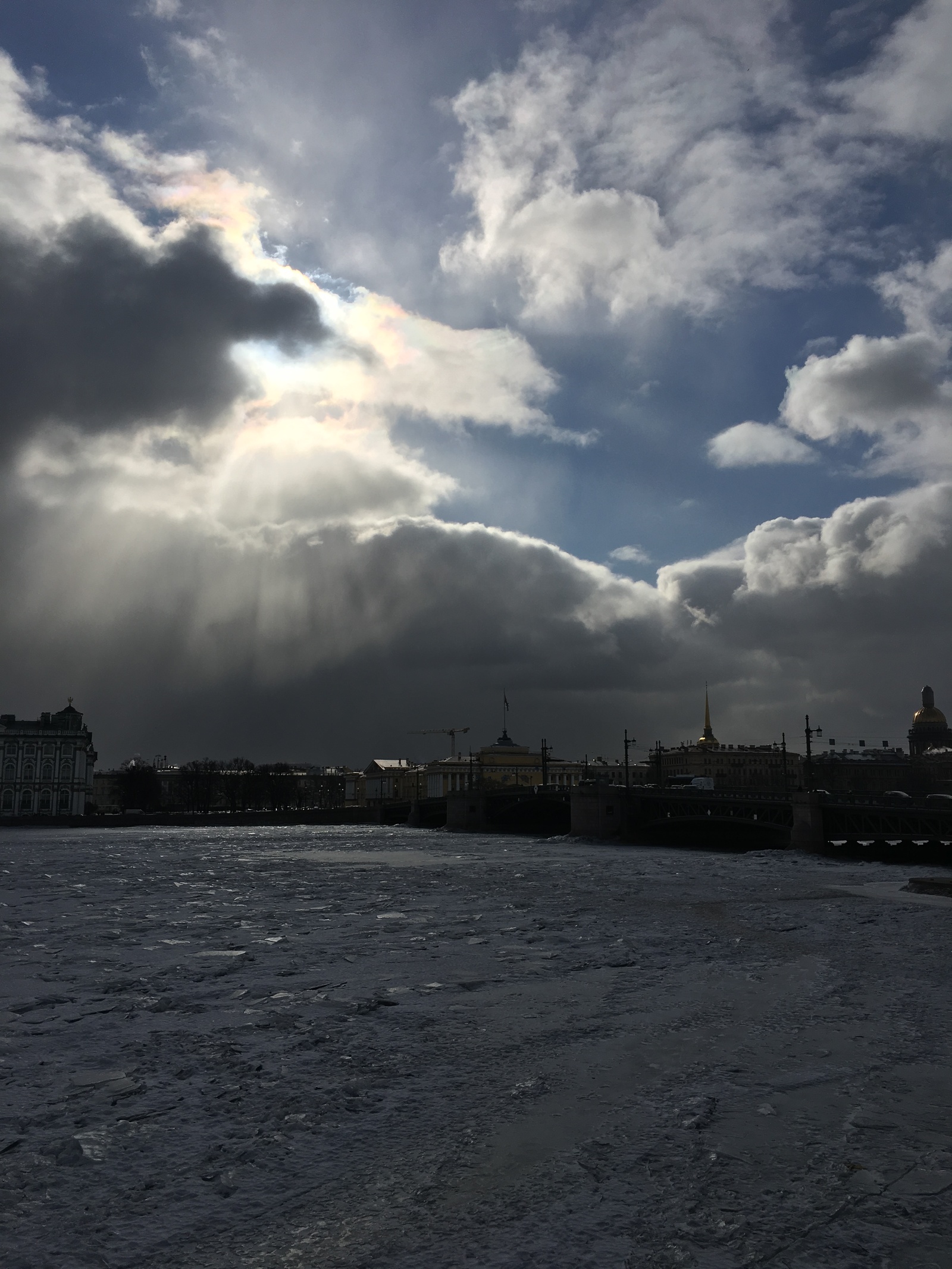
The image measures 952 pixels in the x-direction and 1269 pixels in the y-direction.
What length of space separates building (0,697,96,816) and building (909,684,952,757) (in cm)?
11844

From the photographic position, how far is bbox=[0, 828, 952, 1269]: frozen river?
4.70m

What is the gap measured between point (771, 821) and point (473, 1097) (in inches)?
1533

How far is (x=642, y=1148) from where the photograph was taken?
5.88m

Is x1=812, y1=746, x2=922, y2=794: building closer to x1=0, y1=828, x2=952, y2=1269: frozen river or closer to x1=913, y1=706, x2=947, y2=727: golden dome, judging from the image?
x1=913, y1=706, x2=947, y2=727: golden dome

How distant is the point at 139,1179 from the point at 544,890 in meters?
20.3

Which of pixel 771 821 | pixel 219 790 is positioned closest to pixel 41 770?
pixel 219 790

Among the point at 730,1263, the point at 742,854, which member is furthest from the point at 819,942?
the point at 742,854

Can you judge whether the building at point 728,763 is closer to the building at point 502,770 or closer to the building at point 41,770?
the building at point 502,770

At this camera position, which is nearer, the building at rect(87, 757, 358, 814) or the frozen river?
the frozen river

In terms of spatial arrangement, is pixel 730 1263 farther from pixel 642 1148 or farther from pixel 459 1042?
pixel 459 1042

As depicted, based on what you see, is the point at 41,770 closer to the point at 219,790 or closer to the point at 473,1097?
the point at 219,790

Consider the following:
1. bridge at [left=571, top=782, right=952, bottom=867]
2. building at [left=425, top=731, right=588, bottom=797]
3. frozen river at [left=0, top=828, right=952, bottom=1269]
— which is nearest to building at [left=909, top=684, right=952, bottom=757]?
building at [left=425, top=731, right=588, bottom=797]

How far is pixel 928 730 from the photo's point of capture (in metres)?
148

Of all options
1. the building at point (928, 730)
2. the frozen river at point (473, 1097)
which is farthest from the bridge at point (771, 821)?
the building at point (928, 730)
